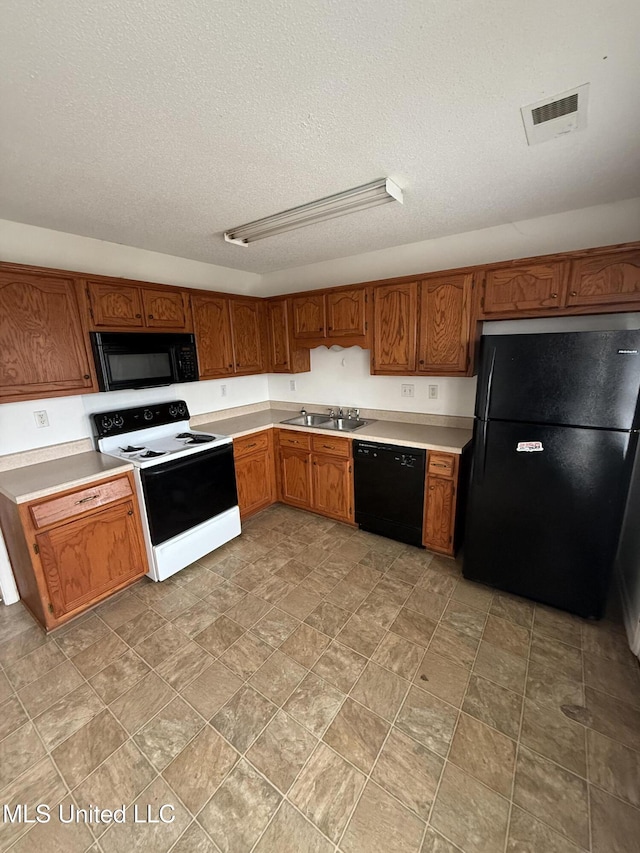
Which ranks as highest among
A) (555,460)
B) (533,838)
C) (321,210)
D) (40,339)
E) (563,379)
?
(321,210)

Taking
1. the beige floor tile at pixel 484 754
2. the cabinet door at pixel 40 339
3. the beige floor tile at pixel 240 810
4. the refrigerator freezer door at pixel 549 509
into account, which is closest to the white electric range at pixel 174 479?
the cabinet door at pixel 40 339

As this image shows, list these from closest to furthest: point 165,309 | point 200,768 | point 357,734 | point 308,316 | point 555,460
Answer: point 200,768 < point 357,734 < point 555,460 < point 165,309 < point 308,316

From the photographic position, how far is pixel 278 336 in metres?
3.55

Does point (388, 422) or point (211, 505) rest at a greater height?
point (388, 422)

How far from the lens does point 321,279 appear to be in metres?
3.50

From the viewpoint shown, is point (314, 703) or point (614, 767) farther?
point (314, 703)

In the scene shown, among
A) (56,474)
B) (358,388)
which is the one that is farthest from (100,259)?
(358,388)

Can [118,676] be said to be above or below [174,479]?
below

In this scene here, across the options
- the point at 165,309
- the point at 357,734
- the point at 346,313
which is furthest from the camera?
the point at 346,313

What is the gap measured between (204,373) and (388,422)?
174cm

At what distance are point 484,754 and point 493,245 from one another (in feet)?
9.93

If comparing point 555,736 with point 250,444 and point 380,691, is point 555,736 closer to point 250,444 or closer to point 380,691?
point 380,691

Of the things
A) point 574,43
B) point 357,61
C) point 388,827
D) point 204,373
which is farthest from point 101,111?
point 388,827

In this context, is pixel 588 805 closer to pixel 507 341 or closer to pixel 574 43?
pixel 507 341
